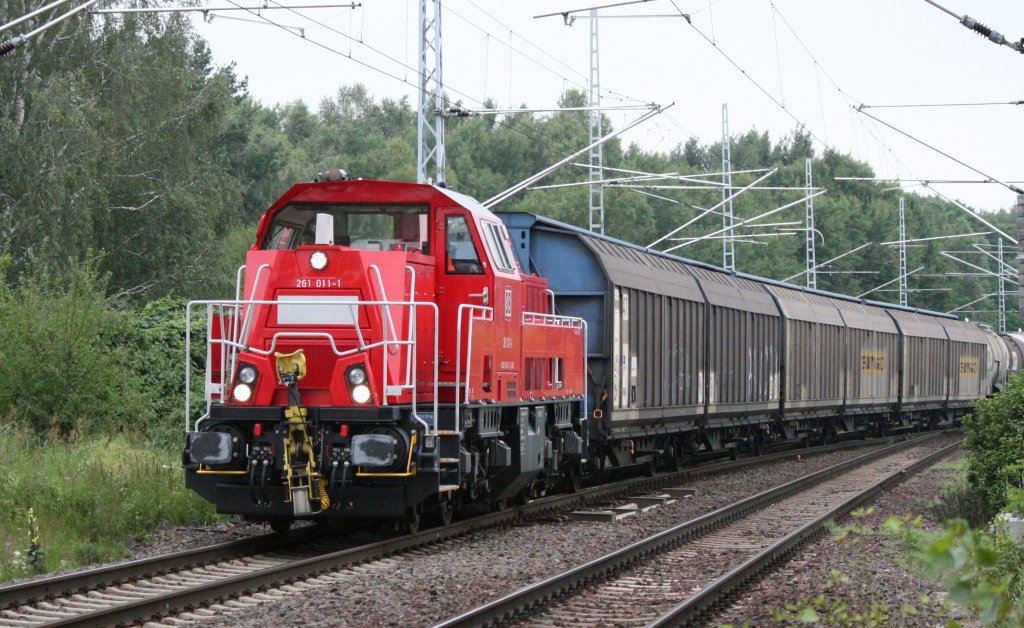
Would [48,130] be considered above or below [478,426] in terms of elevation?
above

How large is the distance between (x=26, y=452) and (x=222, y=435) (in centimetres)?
531

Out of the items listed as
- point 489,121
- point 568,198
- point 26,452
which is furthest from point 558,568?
point 489,121

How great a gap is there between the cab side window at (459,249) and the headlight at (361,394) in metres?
1.87

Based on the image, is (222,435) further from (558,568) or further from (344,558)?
(558,568)

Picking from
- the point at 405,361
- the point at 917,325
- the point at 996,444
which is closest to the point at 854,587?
the point at 405,361

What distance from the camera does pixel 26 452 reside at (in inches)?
582

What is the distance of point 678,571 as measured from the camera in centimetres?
1067

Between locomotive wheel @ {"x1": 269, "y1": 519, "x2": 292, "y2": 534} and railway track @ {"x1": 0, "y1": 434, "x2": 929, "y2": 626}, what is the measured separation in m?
0.10

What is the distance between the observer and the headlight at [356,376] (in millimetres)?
10874

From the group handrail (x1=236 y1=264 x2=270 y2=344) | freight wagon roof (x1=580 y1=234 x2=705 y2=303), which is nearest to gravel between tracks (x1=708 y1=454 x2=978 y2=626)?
handrail (x1=236 y1=264 x2=270 y2=344)

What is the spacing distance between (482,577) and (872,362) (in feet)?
83.5

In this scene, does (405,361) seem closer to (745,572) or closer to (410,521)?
(410,521)

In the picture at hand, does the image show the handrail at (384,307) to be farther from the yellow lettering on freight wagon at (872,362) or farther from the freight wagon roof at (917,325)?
the freight wagon roof at (917,325)

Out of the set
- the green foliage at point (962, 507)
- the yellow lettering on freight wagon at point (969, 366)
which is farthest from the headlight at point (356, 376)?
the yellow lettering on freight wagon at point (969, 366)
